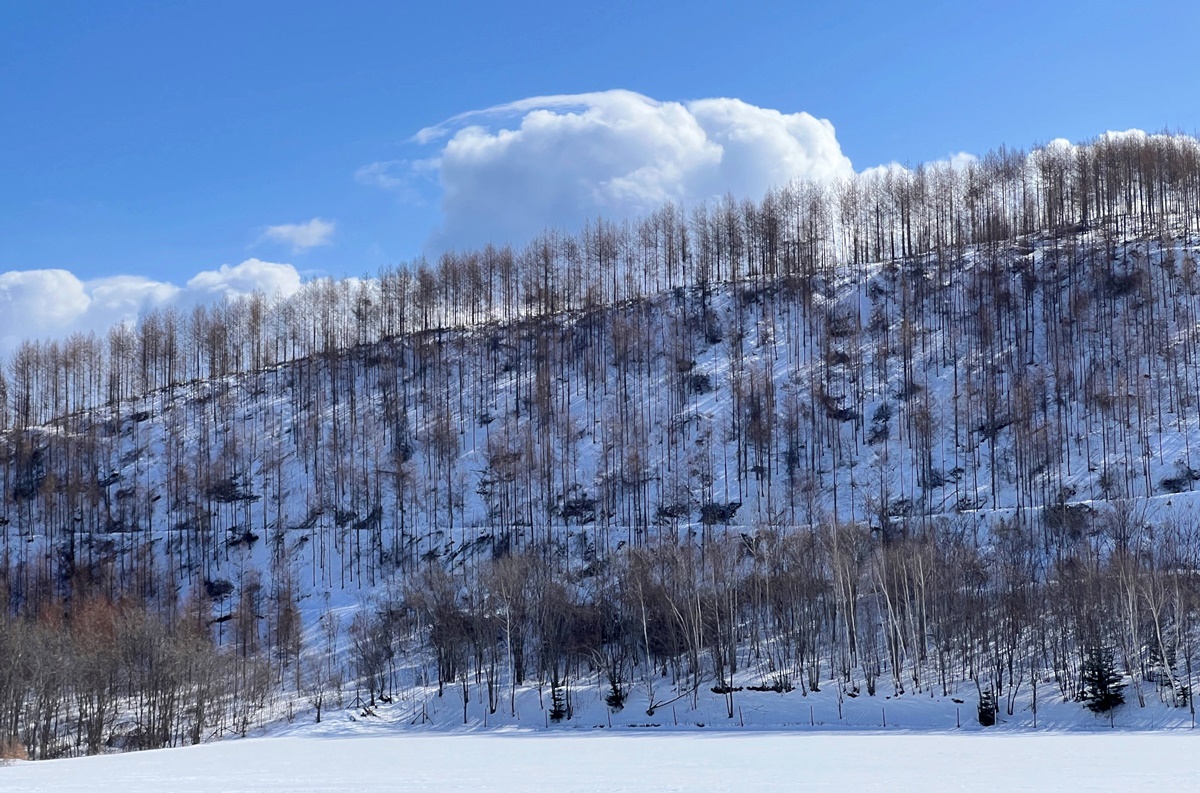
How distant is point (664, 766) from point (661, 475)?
54658 millimetres

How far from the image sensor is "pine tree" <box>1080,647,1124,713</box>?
46969 mm

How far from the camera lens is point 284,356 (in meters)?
119

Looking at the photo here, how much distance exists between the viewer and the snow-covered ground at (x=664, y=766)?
26.7m

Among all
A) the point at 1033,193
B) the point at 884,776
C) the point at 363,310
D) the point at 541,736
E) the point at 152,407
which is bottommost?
the point at 541,736

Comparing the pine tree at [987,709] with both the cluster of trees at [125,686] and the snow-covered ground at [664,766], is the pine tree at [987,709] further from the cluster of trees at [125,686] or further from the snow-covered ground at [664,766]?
the cluster of trees at [125,686]

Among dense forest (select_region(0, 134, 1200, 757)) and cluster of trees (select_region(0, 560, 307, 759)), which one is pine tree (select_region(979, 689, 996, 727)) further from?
cluster of trees (select_region(0, 560, 307, 759))

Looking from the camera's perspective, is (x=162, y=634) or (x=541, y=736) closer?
(x=541, y=736)

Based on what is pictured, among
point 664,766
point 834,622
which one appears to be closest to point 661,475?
point 834,622

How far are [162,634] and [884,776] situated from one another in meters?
44.8

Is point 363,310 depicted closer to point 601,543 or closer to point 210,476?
point 210,476

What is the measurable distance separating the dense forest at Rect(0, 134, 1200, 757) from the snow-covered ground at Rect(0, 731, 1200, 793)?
10.7m

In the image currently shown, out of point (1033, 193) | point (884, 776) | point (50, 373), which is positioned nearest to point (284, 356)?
point (50, 373)

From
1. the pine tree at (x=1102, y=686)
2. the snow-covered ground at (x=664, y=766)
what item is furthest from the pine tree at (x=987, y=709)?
the snow-covered ground at (x=664, y=766)

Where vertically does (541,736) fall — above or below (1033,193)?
below
